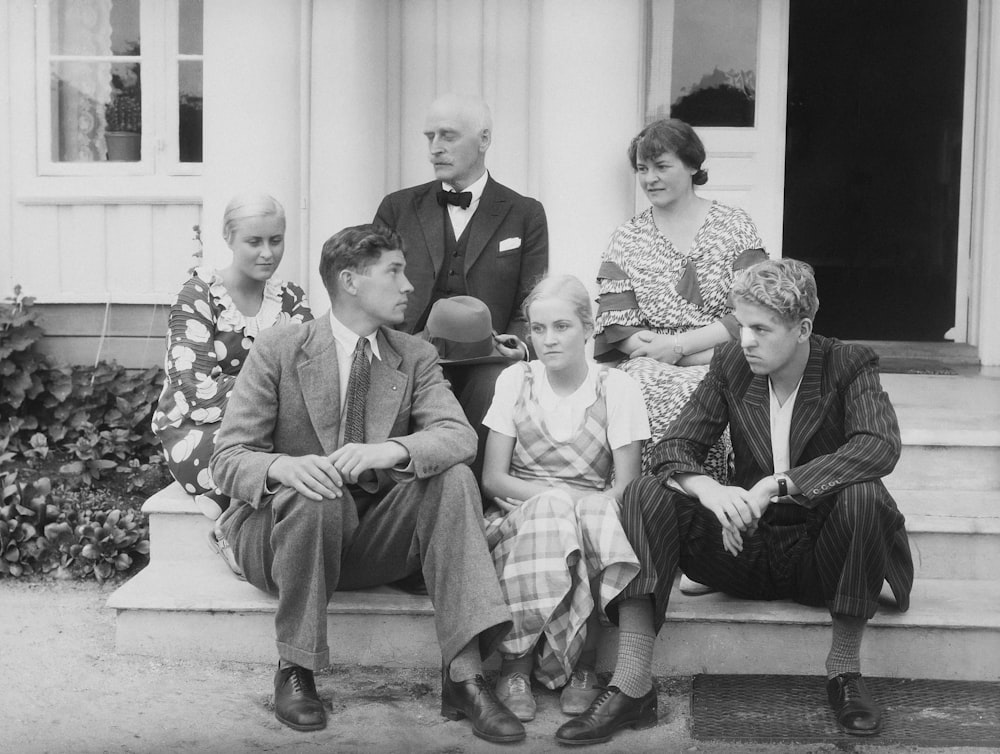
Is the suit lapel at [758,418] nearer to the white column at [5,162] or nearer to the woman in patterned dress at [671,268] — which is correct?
the woman in patterned dress at [671,268]

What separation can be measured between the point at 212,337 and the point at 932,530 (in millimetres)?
2212

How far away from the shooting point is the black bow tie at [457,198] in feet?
14.3

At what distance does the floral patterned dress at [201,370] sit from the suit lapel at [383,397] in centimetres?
67

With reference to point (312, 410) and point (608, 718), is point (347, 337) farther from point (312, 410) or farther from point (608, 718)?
point (608, 718)

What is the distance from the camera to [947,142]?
358 inches

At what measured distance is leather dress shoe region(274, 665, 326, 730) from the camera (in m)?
3.13

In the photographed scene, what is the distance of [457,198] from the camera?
4363 mm

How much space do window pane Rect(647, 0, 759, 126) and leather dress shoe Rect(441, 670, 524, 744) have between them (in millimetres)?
3423

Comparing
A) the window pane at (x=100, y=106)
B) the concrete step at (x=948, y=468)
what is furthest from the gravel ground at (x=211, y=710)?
the window pane at (x=100, y=106)

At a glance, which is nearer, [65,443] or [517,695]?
[517,695]

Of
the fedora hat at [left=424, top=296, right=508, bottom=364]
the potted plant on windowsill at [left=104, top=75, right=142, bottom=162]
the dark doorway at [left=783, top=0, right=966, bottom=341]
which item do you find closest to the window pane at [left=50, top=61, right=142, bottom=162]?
the potted plant on windowsill at [left=104, top=75, right=142, bottom=162]

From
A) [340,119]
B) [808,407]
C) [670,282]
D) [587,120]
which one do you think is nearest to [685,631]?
[808,407]

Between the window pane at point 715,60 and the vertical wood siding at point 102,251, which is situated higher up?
the window pane at point 715,60

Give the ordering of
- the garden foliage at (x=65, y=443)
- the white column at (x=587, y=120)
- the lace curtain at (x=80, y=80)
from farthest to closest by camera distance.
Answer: the lace curtain at (x=80, y=80), the white column at (x=587, y=120), the garden foliage at (x=65, y=443)
